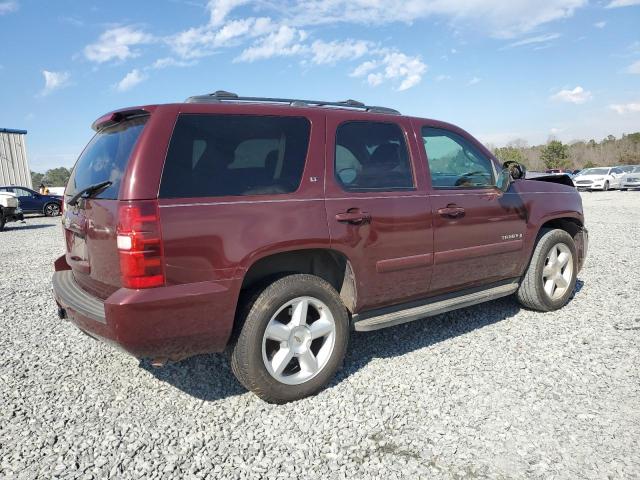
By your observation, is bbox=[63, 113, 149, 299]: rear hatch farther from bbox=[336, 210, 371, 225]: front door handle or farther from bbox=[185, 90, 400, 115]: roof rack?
bbox=[336, 210, 371, 225]: front door handle

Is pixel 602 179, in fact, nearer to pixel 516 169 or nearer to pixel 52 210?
pixel 516 169

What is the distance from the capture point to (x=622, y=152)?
2399 inches

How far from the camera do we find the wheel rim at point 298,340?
2996 mm

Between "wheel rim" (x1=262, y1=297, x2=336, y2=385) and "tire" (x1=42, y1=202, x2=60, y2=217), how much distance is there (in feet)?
69.2

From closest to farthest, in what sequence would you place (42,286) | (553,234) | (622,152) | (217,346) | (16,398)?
(217,346) → (16,398) → (553,234) → (42,286) → (622,152)

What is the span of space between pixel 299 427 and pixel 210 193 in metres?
1.44

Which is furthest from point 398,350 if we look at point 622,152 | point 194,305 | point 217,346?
point 622,152

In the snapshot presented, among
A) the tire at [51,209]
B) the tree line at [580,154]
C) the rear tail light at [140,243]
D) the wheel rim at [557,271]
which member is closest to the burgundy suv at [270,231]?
the rear tail light at [140,243]

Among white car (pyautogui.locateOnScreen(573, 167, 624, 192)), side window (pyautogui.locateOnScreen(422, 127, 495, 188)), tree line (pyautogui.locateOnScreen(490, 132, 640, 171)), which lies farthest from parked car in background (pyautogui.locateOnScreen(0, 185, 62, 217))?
tree line (pyautogui.locateOnScreen(490, 132, 640, 171))

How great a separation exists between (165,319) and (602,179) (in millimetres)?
30581

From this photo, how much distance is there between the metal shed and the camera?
28234mm

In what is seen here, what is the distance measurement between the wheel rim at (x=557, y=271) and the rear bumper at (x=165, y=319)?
3346 mm

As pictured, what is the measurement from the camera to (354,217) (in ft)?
10.5

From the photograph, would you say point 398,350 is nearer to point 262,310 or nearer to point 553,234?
point 262,310
